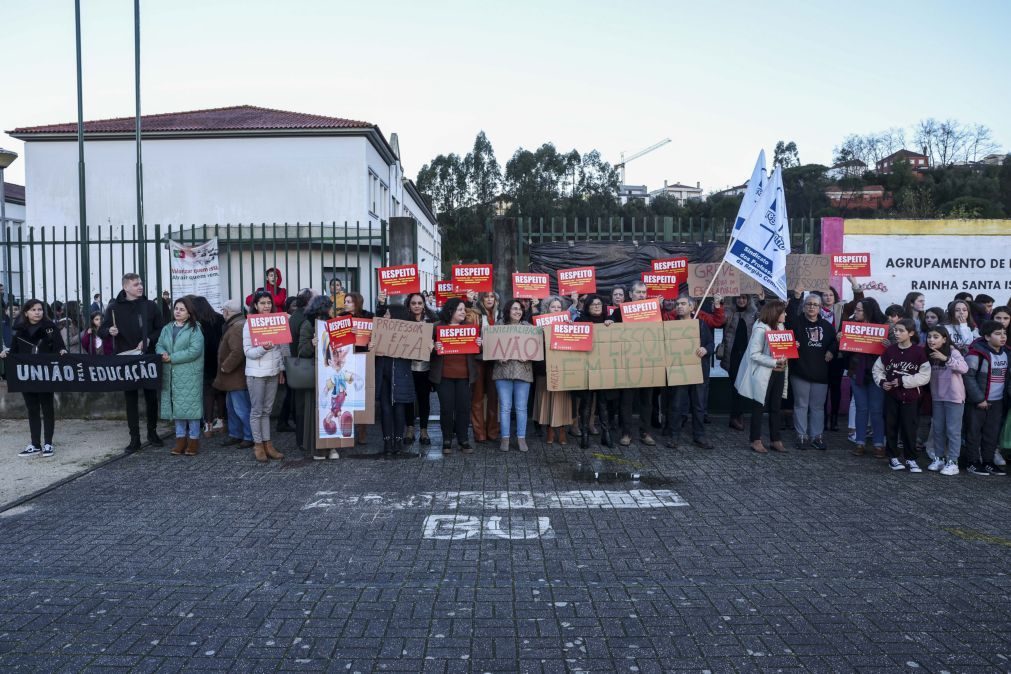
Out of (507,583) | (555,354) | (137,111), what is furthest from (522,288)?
(137,111)

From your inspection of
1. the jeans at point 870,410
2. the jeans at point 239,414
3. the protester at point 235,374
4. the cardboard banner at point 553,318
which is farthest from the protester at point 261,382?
the jeans at point 870,410

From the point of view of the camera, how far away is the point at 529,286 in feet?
33.1

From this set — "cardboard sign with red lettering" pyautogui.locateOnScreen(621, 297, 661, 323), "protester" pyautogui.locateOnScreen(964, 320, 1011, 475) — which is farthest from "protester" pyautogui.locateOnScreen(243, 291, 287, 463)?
"protester" pyautogui.locateOnScreen(964, 320, 1011, 475)

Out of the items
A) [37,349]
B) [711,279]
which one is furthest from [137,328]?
[711,279]

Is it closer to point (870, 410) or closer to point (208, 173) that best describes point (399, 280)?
point (870, 410)

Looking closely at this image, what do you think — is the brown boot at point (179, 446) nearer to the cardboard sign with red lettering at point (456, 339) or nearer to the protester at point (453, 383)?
the protester at point (453, 383)

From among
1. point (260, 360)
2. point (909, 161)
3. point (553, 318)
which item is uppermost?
point (909, 161)

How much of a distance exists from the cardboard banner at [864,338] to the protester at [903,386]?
0.32 meters

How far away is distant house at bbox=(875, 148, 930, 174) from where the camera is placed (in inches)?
1422

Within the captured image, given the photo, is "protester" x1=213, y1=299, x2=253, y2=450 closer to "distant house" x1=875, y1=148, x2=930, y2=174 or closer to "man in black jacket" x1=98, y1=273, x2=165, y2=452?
"man in black jacket" x1=98, y1=273, x2=165, y2=452

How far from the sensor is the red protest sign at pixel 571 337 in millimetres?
9227

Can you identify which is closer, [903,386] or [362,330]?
[903,386]

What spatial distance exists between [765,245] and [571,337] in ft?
9.35

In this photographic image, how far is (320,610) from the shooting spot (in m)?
4.55
